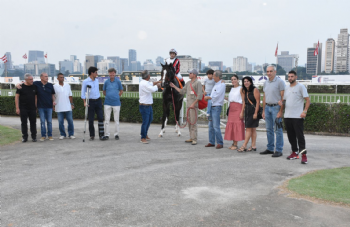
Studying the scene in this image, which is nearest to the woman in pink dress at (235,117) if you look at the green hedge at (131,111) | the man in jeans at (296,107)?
the man in jeans at (296,107)

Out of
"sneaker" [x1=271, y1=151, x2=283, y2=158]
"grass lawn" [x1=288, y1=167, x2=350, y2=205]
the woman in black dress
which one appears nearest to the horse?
the woman in black dress

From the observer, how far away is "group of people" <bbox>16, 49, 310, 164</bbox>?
23.9ft

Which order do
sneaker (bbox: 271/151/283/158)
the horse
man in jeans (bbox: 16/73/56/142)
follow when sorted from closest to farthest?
sneaker (bbox: 271/151/283/158), man in jeans (bbox: 16/73/56/142), the horse

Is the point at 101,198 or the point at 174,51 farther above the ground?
the point at 174,51

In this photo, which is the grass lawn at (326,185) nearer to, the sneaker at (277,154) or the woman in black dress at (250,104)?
the sneaker at (277,154)

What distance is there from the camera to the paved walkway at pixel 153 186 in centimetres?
408

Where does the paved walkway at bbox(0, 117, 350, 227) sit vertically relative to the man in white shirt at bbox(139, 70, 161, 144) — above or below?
below

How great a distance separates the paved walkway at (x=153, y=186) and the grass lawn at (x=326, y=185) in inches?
12.2

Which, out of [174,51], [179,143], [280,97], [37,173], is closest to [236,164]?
[280,97]

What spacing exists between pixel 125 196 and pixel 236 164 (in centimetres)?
292

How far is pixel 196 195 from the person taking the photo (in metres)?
4.93

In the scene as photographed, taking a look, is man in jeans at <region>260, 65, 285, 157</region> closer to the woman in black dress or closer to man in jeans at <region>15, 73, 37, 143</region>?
the woman in black dress

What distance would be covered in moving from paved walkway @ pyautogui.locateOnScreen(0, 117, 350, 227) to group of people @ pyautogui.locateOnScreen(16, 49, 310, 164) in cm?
56

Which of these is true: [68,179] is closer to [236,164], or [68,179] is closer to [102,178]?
[102,178]
